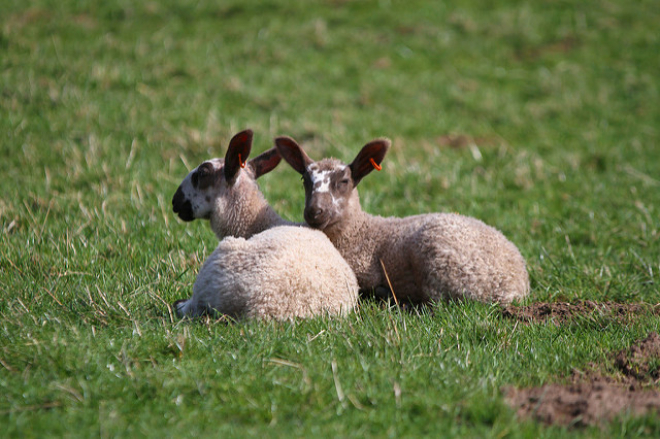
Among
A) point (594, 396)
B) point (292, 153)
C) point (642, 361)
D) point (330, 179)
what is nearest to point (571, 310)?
point (642, 361)

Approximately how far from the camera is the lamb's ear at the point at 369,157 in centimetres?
563

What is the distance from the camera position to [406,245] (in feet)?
17.9

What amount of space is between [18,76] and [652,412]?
30.7ft

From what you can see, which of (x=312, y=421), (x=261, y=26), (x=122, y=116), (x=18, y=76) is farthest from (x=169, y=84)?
(x=312, y=421)

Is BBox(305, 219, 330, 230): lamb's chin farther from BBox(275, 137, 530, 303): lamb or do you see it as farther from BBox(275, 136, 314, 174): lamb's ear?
BBox(275, 136, 314, 174): lamb's ear

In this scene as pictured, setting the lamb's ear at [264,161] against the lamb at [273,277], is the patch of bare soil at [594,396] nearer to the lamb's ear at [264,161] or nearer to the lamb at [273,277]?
the lamb at [273,277]

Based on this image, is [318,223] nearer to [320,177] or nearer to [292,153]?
[320,177]

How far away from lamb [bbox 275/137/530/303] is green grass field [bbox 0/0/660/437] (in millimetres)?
226

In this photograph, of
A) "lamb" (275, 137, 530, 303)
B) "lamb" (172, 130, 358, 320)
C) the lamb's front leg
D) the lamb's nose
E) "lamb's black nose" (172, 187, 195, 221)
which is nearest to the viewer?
"lamb" (172, 130, 358, 320)

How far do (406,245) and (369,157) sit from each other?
2.56 feet

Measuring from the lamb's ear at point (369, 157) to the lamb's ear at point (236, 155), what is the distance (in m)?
0.84

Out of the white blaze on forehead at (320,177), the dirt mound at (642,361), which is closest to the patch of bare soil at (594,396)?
the dirt mound at (642,361)

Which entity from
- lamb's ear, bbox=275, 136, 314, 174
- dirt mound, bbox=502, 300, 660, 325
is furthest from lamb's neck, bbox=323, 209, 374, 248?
dirt mound, bbox=502, 300, 660, 325

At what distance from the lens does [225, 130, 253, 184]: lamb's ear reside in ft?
18.0
